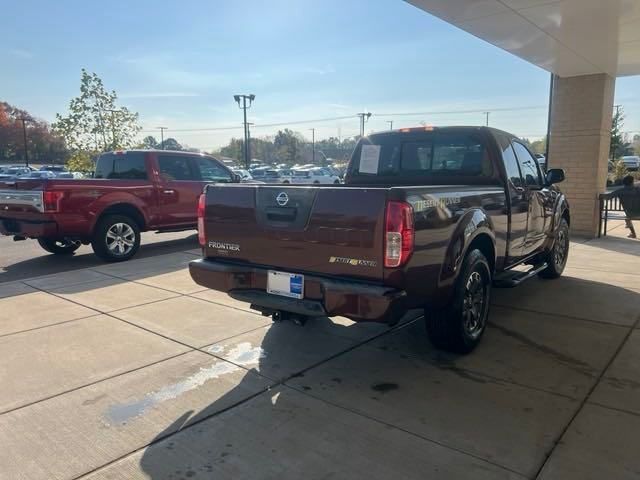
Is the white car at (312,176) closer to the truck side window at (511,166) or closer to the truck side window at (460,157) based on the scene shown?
the truck side window at (511,166)

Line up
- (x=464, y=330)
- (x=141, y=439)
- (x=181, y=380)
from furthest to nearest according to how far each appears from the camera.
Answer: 1. (x=464, y=330)
2. (x=181, y=380)
3. (x=141, y=439)

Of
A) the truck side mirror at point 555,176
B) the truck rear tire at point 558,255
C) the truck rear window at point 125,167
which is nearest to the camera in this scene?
the truck side mirror at point 555,176

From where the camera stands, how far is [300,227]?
361 cm

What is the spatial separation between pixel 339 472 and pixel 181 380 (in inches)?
63.3

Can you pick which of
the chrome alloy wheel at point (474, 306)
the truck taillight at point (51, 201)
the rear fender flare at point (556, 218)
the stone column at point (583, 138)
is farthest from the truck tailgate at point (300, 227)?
the stone column at point (583, 138)

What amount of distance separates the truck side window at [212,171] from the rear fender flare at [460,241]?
6.83m

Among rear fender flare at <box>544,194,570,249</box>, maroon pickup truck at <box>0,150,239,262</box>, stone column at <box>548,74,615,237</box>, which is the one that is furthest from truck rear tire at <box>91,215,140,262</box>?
stone column at <box>548,74,615,237</box>

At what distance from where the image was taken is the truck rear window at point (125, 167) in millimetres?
9086

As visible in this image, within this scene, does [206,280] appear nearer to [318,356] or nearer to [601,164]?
[318,356]

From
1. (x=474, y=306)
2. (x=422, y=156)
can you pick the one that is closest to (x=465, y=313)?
(x=474, y=306)

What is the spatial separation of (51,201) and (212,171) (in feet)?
11.1

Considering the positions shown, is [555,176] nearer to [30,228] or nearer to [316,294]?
[316,294]

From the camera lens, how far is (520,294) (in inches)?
246

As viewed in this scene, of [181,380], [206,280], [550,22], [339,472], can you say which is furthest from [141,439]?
[550,22]
